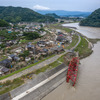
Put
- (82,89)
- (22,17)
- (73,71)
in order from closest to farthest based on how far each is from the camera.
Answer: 1. (82,89)
2. (73,71)
3. (22,17)

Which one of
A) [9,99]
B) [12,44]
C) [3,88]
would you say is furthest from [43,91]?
[12,44]

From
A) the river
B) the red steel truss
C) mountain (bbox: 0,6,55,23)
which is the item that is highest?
mountain (bbox: 0,6,55,23)

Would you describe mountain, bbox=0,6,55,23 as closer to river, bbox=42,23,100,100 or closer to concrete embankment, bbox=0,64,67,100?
concrete embankment, bbox=0,64,67,100

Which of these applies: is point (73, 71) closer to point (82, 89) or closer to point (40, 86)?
point (82, 89)

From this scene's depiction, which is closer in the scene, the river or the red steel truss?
the river

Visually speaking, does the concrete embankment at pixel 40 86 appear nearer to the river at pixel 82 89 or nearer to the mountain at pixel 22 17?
the river at pixel 82 89

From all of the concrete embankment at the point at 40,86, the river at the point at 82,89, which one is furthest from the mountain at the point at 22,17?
the river at the point at 82,89

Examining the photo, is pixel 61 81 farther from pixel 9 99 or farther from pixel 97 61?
pixel 97 61

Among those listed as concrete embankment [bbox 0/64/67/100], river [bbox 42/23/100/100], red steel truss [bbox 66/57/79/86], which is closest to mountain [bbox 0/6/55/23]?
red steel truss [bbox 66/57/79/86]

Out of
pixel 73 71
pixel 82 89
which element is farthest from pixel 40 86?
pixel 73 71
